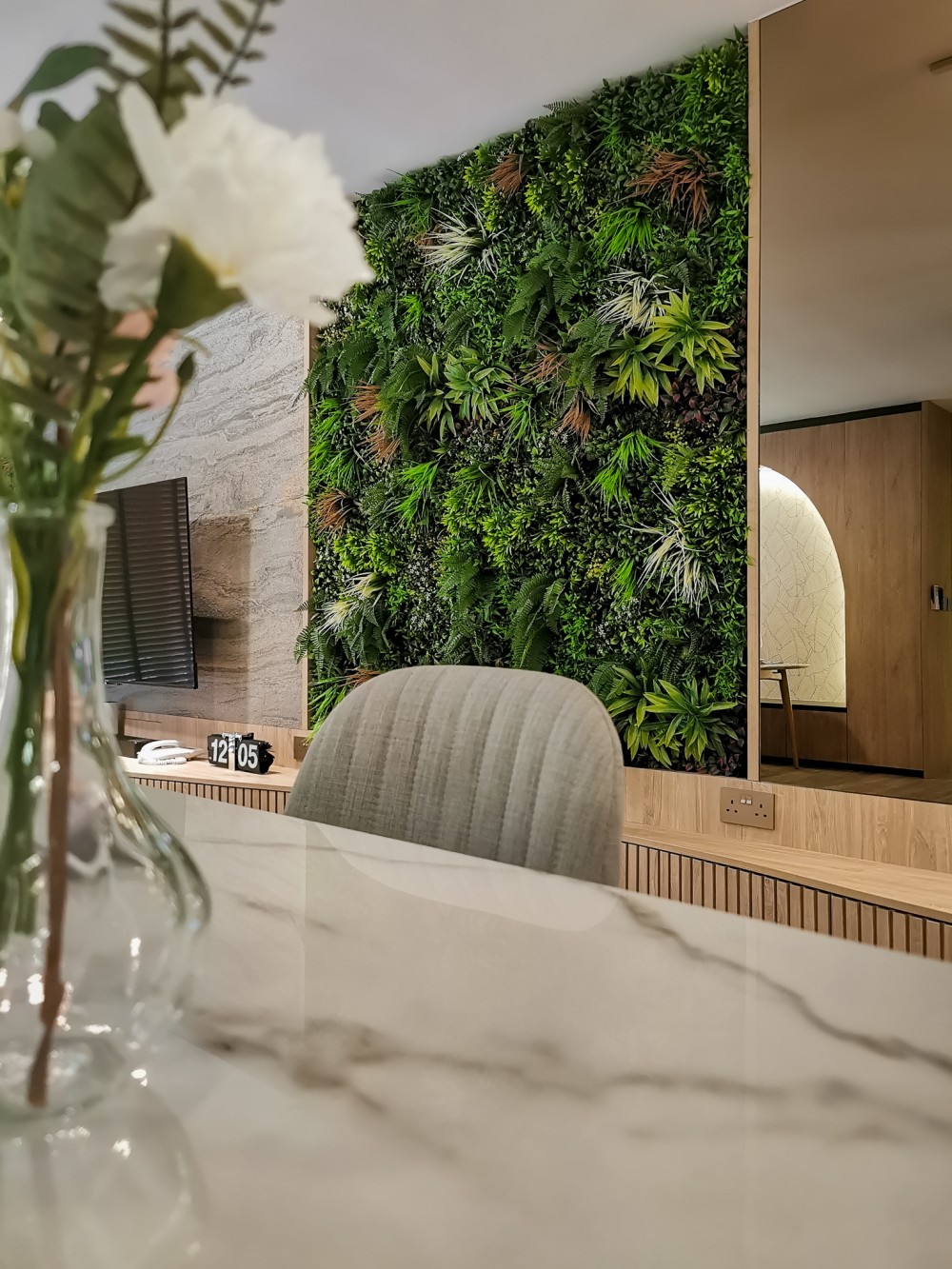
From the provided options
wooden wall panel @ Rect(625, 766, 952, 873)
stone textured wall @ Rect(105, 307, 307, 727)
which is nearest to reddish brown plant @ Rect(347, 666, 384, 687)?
stone textured wall @ Rect(105, 307, 307, 727)

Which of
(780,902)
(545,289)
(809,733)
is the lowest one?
(780,902)

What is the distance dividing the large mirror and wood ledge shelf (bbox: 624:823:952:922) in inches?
7.9

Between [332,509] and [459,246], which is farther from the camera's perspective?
[332,509]

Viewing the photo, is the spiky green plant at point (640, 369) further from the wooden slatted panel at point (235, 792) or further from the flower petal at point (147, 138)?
the flower petal at point (147, 138)

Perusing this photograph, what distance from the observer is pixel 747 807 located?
2.81 meters

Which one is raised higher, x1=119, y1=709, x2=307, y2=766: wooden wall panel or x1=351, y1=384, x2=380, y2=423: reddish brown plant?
x1=351, y1=384, x2=380, y2=423: reddish brown plant

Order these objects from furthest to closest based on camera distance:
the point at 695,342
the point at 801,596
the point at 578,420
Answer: the point at 578,420 < the point at 695,342 < the point at 801,596

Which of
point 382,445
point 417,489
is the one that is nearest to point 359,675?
point 417,489

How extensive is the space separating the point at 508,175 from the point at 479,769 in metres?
2.72

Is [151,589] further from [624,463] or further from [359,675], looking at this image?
[624,463]

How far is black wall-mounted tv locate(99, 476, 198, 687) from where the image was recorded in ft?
14.3

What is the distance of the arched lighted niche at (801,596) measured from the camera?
2.72 metres

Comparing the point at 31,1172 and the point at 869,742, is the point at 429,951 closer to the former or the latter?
the point at 31,1172

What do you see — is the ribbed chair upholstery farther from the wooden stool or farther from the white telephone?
the white telephone
